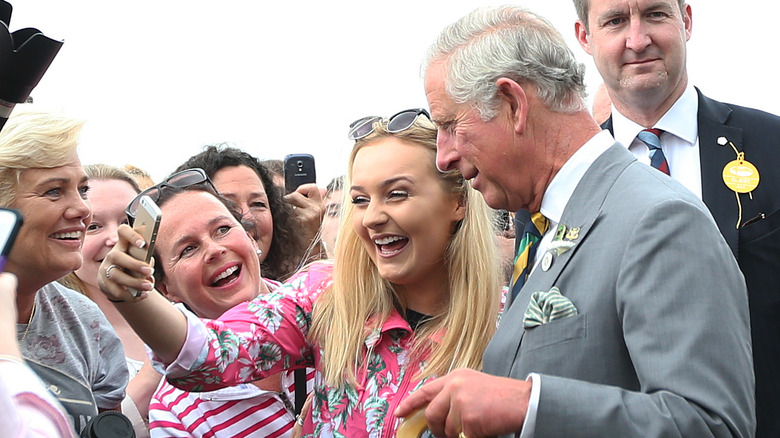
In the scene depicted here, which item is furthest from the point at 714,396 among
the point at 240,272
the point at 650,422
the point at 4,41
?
the point at 240,272

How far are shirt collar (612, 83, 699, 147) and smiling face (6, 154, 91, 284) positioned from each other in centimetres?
200

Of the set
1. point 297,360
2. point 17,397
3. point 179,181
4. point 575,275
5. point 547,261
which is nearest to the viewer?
point 17,397

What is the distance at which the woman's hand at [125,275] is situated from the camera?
2455 millimetres

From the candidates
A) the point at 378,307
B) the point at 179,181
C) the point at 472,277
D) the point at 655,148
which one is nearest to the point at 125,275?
the point at 378,307

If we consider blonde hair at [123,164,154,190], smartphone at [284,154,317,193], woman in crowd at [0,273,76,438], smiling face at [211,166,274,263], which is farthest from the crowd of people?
blonde hair at [123,164,154,190]

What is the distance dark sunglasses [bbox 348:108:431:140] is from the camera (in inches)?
118

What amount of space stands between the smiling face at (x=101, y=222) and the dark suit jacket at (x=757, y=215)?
2.73 m

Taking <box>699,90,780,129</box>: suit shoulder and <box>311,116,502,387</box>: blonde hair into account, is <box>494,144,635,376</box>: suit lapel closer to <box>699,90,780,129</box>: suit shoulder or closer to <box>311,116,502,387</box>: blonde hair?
<box>311,116,502,387</box>: blonde hair

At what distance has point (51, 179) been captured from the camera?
10.8 ft

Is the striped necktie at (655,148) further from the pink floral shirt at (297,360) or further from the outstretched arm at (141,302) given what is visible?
the outstretched arm at (141,302)

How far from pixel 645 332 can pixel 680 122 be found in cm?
166

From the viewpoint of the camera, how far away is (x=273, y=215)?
4.86m

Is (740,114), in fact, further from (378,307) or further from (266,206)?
(266,206)

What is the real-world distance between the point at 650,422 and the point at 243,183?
324 cm
